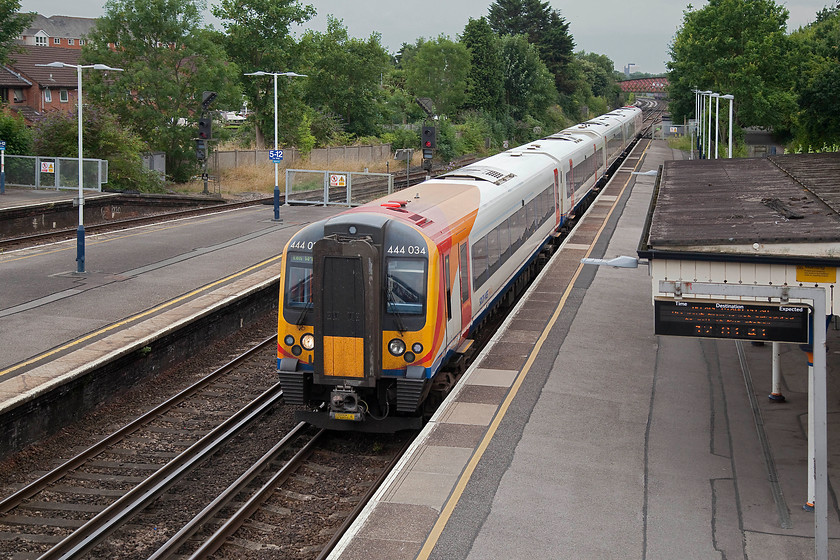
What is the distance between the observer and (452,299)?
13383 millimetres

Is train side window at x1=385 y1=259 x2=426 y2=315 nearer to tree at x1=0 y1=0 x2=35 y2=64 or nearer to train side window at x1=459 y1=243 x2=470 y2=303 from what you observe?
train side window at x1=459 y1=243 x2=470 y2=303

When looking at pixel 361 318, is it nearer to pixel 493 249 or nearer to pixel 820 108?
pixel 493 249

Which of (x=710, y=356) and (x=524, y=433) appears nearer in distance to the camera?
(x=524, y=433)

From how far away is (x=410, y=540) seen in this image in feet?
29.9

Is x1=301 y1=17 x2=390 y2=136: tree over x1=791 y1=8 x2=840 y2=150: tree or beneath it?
over

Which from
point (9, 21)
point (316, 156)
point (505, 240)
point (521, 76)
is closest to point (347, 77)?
point (316, 156)

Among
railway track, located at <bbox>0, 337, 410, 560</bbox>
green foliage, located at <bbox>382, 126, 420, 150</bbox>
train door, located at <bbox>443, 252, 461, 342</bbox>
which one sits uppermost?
green foliage, located at <bbox>382, 126, 420, 150</bbox>

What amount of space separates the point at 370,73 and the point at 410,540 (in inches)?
2277

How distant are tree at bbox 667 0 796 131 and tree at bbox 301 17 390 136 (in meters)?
23.4

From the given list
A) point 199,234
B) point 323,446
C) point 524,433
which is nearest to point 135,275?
point 199,234

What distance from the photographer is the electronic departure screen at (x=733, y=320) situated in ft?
31.1

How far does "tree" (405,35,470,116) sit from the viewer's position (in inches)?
2980

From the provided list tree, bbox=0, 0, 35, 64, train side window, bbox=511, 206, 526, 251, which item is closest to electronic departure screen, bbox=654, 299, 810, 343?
train side window, bbox=511, 206, 526, 251

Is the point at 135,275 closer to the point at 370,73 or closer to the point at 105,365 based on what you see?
the point at 105,365
